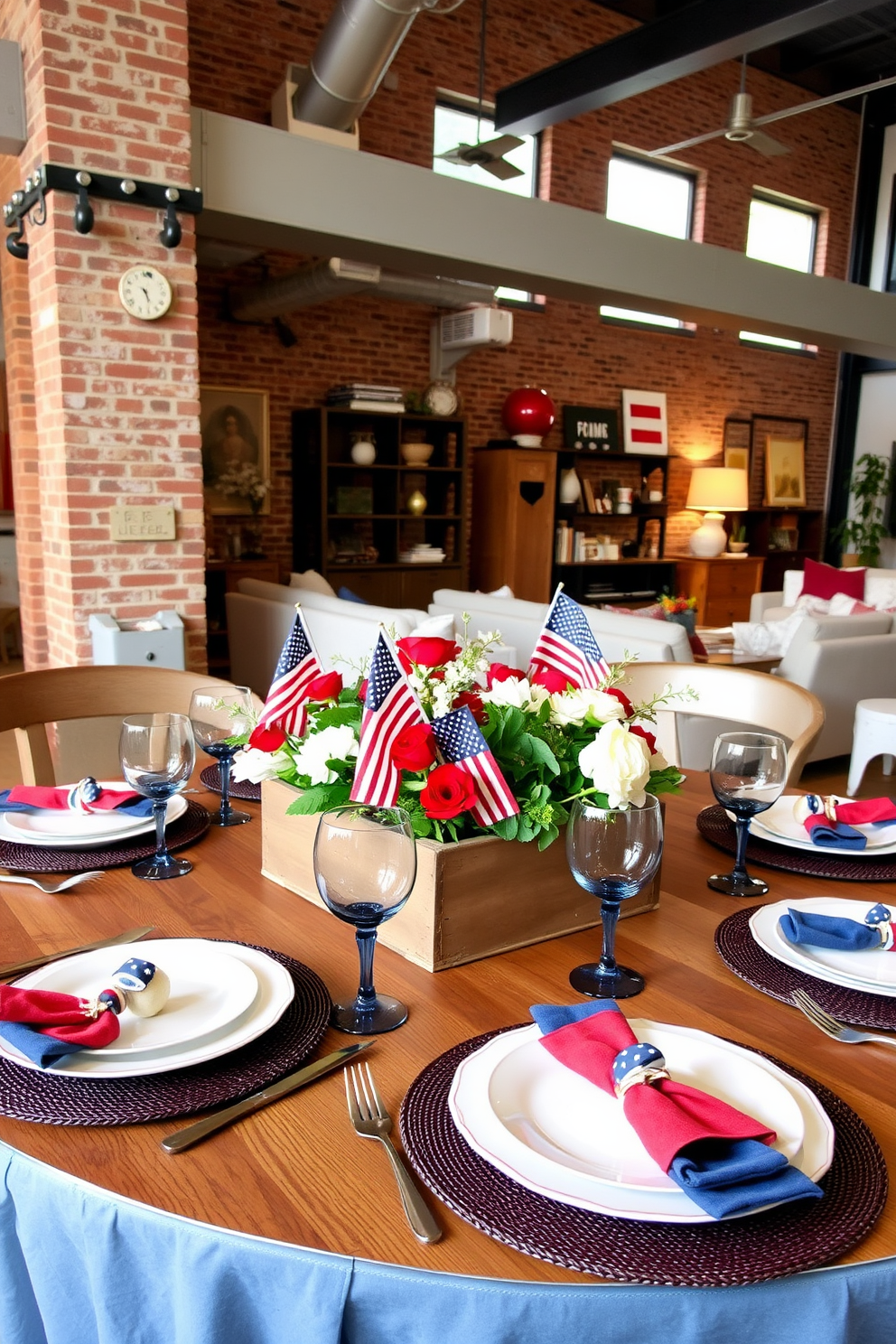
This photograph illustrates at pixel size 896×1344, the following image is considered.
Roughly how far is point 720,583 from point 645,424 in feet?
5.19

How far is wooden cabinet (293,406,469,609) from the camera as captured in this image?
6.92 metres

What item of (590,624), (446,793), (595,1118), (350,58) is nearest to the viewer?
(595,1118)

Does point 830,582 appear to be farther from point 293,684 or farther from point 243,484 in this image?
point 293,684

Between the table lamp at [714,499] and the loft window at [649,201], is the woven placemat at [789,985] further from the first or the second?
the table lamp at [714,499]

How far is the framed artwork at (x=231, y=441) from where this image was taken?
6680mm

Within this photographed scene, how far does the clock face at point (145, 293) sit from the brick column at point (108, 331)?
3 cm

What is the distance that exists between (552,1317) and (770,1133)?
7.8 inches

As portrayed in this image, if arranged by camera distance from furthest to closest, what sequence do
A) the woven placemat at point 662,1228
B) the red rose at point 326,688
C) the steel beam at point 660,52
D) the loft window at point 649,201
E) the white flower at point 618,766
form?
the loft window at point 649,201 → the steel beam at point 660,52 → the red rose at point 326,688 → the white flower at point 618,766 → the woven placemat at point 662,1228

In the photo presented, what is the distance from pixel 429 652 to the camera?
1.18 m

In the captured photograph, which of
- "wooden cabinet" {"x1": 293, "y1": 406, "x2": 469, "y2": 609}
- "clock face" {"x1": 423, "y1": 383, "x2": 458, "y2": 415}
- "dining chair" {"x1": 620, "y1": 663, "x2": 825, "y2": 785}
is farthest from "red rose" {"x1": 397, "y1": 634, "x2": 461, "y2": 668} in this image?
"clock face" {"x1": 423, "y1": 383, "x2": 458, "y2": 415}

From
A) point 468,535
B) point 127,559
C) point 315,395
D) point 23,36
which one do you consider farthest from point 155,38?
point 468,535

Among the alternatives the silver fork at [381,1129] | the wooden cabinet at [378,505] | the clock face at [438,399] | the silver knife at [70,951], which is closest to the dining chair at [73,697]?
the silver knife at [70,951]

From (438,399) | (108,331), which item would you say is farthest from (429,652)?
(438,399)

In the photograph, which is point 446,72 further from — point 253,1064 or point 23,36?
point 253,1064
